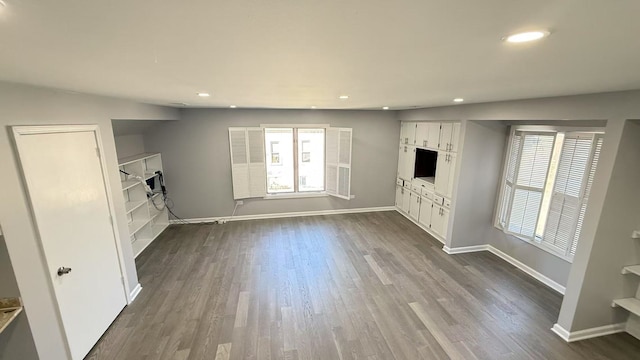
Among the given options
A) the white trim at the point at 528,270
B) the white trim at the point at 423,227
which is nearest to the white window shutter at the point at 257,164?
the white trim at the point at 423,227

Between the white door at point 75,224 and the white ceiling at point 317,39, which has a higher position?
the white ceiling at point 317,39

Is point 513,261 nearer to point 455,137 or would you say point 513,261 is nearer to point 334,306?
point 455,137

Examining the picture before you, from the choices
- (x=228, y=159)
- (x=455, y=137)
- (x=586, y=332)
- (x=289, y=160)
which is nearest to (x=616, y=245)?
(x=586, y=332)

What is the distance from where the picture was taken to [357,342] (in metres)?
2.38

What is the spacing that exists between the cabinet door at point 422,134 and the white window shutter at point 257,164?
308cm

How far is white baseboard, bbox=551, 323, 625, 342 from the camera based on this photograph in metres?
2.41

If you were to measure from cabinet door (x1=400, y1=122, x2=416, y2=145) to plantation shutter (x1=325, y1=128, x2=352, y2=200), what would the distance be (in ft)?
4.06

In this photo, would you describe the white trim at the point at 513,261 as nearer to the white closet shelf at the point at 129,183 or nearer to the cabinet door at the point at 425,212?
the cabinet door at the point at 425,212

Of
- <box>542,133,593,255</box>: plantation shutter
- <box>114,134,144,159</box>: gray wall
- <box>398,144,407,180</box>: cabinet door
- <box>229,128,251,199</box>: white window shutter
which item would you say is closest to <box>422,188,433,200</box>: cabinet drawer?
<box>398,144,407,180</box>: cabinet door

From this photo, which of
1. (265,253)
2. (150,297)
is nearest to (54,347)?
(150,297)

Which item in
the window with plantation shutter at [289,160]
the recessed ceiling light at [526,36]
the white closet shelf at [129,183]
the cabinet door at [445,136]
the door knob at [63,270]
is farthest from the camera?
the window with plantation shutter at [289,160]

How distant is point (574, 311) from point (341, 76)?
3107 millimetres

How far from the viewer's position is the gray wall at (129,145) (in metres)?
3.87

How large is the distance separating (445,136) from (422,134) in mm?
675
